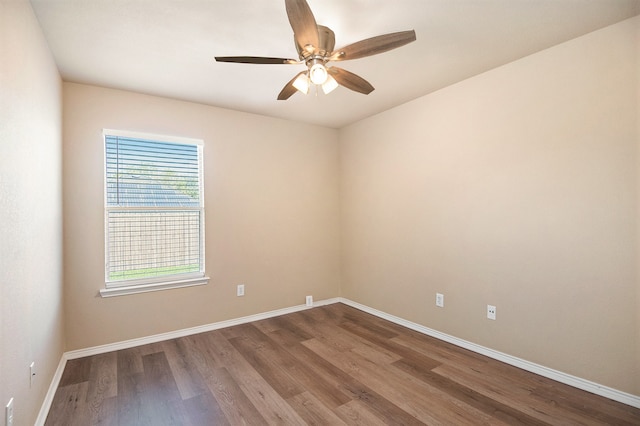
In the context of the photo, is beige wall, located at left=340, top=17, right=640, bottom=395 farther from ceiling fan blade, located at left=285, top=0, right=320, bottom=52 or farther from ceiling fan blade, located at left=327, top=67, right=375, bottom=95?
ceiling fan blade, located at left=285, top=0, right=320, bottom=52

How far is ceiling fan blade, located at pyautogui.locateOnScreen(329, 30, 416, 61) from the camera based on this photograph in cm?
167

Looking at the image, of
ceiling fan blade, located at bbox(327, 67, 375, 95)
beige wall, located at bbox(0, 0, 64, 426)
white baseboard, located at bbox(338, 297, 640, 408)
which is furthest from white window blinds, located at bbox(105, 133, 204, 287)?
white baseboard, located at bbox(338, 297, 640, 408)

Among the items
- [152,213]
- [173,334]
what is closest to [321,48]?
[152,213]

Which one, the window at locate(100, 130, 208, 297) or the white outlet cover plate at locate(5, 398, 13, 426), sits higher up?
the window at locate(100, 130, 208, 297)

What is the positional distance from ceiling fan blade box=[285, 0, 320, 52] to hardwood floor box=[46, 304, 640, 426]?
225cm

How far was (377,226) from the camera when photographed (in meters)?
3.89

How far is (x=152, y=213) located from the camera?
320 centimetres

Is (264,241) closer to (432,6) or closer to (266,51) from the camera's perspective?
(266,51)

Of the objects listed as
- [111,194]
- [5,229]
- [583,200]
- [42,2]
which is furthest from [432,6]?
[111,194]

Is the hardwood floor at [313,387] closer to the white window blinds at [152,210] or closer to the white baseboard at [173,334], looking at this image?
the white baseboard at [173,334]

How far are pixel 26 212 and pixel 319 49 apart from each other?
1.88 metres

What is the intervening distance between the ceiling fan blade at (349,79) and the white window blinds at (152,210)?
1974 mm

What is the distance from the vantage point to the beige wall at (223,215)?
9.37 ft

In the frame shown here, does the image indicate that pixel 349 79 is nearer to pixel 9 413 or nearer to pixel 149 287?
pixel 9 413
